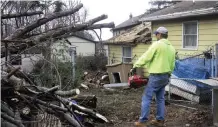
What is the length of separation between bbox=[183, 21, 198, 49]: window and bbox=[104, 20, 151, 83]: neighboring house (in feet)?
9.85

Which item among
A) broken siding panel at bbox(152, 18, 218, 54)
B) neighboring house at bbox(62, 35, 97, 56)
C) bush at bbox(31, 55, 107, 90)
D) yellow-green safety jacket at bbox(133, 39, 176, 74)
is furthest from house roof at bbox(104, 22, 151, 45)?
neighboring house at bbox(62, 35, 97, 56)

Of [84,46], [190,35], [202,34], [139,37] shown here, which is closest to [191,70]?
[202,34]

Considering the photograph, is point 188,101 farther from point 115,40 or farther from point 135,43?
point 115,40

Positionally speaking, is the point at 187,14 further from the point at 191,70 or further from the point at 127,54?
the point at 127,54

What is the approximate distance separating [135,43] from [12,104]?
43.4 ft

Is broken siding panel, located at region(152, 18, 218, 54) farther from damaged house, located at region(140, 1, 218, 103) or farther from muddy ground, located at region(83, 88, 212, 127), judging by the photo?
muddy ground, located at region(83, 88, 212, 127)

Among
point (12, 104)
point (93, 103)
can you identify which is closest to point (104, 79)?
point (93, 103)

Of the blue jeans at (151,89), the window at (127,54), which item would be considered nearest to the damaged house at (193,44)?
the blue jeans at (151,89)

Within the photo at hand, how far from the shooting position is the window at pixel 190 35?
42.8 feet

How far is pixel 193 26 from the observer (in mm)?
13141

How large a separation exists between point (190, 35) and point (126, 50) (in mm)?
6130

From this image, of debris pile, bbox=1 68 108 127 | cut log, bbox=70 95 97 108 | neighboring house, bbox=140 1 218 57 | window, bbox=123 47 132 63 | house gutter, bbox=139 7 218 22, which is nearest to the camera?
debris pile, bbox=1 68 108 127

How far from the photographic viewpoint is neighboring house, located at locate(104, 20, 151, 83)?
53.5 feet

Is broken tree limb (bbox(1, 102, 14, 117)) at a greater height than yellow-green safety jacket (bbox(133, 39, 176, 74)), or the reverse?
yellow-green safety jacket (bbox(133, 39, 176, 74))
